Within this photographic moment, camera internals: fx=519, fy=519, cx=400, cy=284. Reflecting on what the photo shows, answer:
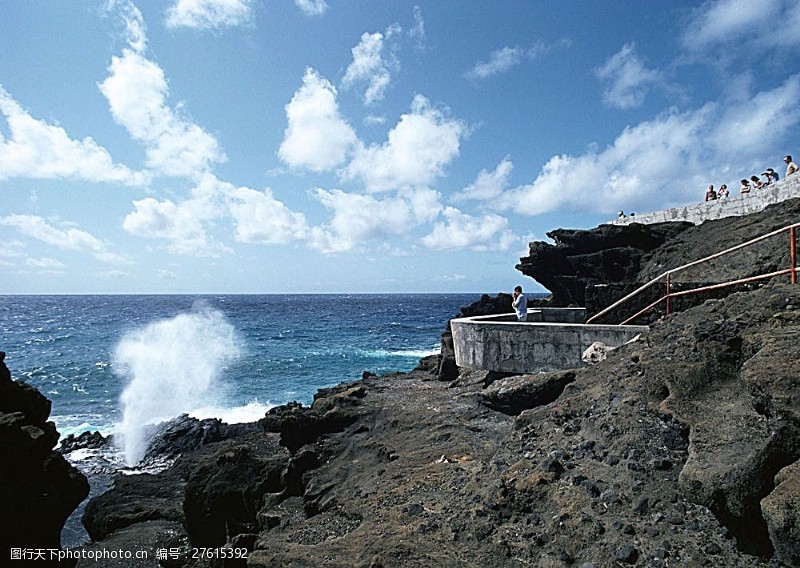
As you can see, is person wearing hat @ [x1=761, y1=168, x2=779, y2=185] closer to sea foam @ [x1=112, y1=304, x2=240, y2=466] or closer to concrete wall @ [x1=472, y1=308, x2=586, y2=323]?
concrete wall @ [x1=472, y1=308, x2=586, y2=323]

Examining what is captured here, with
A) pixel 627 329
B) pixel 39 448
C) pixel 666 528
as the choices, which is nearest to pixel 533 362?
pixel 627 329

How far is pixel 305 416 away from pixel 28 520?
16.7 feet

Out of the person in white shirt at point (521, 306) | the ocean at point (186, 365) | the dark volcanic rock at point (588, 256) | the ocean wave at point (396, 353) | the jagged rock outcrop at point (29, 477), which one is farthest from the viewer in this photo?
the ocean wave at point (396, 353)

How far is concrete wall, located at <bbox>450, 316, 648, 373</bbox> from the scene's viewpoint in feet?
34.0

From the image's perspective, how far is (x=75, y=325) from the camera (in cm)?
7194

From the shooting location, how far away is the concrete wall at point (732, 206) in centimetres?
1512

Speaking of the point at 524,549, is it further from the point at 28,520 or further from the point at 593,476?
the point at 28,520

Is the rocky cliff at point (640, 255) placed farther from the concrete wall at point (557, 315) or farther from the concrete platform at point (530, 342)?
the concrete platform at point (530, 342)

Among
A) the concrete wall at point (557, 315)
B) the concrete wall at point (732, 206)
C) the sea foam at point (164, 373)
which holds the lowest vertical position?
the sea foam at point (164, 373)

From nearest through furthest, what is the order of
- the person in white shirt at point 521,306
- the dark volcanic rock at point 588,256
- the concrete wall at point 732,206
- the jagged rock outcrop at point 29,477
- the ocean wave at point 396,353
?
the jagged rock outcrop at point 29,477, the person in white shirt at point 521,306, the concrete wall at point 732,206, the dark volcanic rock at point 588,256, the ocean wave at point 396,353

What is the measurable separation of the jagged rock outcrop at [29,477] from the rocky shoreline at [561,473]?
1444mm

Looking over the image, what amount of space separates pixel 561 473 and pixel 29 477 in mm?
9261

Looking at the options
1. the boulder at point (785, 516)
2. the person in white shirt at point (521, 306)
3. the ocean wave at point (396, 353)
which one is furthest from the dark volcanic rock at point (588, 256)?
the ocean wave at point (396, 353)

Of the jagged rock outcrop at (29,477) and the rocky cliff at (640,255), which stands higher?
the rocky cliff at (640,255)
